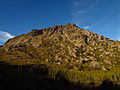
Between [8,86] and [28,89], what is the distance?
1334cm

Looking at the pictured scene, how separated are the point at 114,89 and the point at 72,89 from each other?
3711 centimetres

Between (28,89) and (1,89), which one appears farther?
(28,89)

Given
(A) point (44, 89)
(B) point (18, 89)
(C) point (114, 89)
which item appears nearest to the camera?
(B) point (18, 89)

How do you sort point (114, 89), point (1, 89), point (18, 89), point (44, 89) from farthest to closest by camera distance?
point (114, 89), point (44, 89), point (18, 89), point (1, 89)

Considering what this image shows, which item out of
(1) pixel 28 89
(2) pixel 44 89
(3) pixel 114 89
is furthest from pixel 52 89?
(3) pixel 114 89

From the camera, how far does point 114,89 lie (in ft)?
648

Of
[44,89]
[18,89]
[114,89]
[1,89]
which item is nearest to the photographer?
[1,89]

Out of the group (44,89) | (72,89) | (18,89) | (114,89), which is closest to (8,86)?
(18,89)

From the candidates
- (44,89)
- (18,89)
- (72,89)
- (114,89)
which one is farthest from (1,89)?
(114,89)

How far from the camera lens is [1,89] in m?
132

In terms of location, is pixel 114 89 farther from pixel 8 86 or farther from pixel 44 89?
pixel 8 86

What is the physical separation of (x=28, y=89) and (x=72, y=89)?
61838 mm

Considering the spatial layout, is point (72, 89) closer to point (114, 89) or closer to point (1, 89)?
point (114, 89)

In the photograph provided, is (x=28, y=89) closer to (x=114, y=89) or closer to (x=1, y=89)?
(x=1, y=89)
